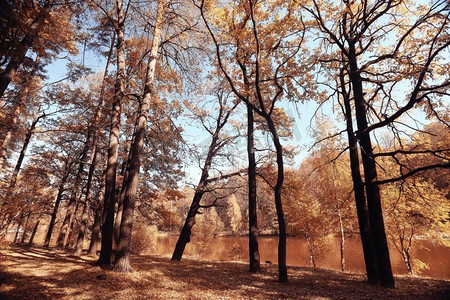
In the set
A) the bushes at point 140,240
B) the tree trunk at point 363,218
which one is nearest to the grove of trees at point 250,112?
the tree trunk at point 363,218

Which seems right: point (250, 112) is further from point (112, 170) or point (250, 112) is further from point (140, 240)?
point (140, 240)

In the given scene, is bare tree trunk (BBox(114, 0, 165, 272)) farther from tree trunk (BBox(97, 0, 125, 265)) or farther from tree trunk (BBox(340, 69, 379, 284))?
tree trunk (BBox(340, 69, 379, 284))

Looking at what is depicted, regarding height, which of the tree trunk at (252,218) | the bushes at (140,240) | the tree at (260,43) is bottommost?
the bushes at (140,240)

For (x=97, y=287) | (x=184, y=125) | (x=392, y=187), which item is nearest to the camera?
(x=97, y=287)

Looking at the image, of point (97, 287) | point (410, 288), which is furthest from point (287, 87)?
point (97, 287)

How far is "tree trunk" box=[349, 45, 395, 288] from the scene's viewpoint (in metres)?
6.20

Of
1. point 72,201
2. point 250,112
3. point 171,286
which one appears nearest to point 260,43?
point 250,112

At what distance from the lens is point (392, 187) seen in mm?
11734

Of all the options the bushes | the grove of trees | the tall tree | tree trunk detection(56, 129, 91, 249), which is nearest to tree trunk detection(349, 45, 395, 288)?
the grove of trees

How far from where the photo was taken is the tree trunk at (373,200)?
20.3 ft

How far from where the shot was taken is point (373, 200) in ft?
22.1

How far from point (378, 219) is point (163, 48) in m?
10.9

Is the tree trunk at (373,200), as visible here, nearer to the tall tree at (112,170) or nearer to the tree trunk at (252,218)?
the tree trunk at (252,218)

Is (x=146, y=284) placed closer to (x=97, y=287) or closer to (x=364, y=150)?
(x=97, y=287)
